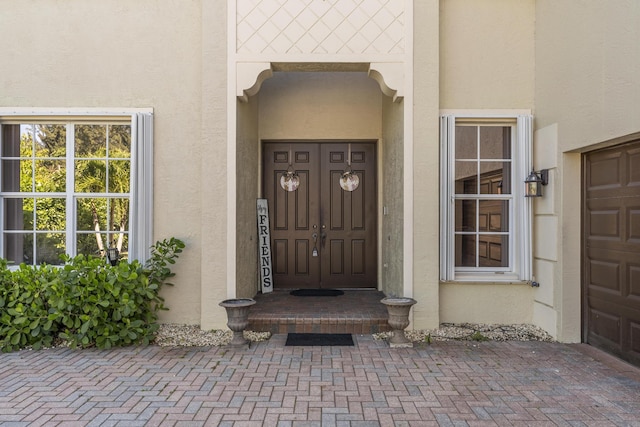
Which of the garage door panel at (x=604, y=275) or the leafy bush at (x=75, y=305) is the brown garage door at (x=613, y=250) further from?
the leafy bush at (x=75, y=305)

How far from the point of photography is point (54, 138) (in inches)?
199

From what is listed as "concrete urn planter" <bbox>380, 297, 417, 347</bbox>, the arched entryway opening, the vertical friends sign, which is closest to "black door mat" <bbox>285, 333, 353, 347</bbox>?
"concrete urn planter" <bbox>380, 297, 417, 347</bbox>

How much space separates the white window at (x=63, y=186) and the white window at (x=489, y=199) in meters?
3.92

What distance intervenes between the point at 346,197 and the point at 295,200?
0.79m

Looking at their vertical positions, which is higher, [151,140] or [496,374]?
[151,140]

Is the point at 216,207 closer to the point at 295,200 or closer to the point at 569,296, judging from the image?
the point at 295,200

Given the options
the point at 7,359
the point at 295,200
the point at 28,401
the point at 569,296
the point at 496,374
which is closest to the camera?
the point at 28,401

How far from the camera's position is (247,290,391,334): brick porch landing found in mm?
4797

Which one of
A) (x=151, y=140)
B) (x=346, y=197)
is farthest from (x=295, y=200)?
(x=151, y=140)

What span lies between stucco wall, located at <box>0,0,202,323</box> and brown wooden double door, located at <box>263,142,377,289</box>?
5.69 ft

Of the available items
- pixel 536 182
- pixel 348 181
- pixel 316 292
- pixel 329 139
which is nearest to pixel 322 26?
pixel 329 139

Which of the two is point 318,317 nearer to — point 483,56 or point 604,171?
point 604,171

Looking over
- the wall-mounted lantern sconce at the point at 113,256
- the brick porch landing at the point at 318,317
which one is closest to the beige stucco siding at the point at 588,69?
the brick porch landing at the point at 318,317

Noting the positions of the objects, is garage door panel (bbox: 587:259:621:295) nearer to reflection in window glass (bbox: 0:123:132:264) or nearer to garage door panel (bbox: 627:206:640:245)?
garage door panel (bbox: 627:206:640:245)
